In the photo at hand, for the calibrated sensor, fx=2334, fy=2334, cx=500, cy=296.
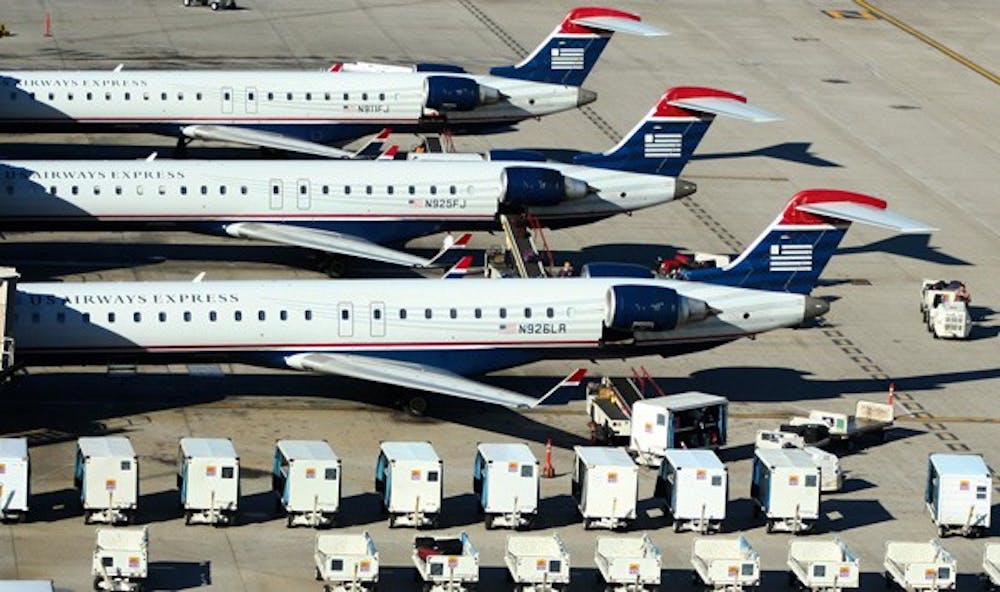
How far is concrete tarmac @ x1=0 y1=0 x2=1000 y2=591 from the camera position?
53188 millimetres

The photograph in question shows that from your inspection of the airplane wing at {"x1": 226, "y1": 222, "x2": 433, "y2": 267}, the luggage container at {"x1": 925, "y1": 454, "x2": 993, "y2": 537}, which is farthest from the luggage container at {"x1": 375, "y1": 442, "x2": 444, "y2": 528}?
the airplane wing at {"x1": 226, "y1": 222, "x2": 433, "y2": 267}

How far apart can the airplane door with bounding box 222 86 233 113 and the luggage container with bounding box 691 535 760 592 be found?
37746 mm

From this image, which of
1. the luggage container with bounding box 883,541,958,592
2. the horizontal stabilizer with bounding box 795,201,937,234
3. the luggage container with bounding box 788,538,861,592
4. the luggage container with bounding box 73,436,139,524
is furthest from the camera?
the horizontal stabilizer with bounding box 795,201,937,234

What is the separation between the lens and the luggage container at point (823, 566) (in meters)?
49.8

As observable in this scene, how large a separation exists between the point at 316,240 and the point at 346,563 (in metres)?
24.5

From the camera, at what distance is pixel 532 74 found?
291 feet

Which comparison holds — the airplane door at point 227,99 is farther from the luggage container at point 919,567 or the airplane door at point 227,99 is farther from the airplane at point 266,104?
the luggage container at point 919,567

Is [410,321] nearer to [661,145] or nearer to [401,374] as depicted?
[401,374]

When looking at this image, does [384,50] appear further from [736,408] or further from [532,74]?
[736,408]

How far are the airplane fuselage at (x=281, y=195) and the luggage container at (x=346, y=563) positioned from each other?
24.1m

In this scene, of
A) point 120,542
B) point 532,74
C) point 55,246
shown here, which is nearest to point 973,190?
point 532,74

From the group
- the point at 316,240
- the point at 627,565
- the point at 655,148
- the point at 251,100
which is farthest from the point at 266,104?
the point at 627,565

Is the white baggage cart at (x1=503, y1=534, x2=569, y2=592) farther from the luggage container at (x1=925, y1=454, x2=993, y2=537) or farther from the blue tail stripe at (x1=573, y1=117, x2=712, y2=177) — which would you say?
the blue tail stripe at (x1=573, y1=117, x2=712, y2=177)

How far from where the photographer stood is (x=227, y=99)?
274 ft
